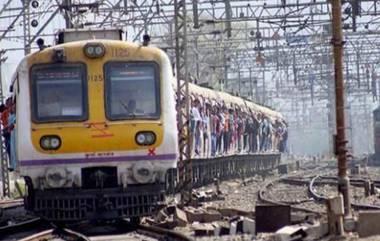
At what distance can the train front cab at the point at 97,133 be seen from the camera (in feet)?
46.0

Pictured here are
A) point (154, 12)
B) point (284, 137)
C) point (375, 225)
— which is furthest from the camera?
point (284, 137)

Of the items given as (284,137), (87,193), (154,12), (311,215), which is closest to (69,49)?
(87,193)

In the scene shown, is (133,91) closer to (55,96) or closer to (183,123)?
(55,96)

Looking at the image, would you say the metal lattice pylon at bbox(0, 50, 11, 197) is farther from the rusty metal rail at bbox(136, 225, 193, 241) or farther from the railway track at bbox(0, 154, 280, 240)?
the rusty metal rail at bbox(136, 225, 193, 241)

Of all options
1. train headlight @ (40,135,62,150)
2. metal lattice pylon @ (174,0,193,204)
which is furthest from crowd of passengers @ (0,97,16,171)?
metal lattice pylon @ (174,0,193,204)

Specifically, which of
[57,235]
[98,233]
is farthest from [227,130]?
[57,235]

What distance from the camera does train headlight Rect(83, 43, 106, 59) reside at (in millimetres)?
14438

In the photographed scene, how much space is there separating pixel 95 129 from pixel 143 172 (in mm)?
876

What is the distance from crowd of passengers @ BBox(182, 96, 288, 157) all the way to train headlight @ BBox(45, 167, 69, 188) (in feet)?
26.1

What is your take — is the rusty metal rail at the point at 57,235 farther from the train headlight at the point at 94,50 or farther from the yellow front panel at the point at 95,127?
the train headlight at the point at 94,50

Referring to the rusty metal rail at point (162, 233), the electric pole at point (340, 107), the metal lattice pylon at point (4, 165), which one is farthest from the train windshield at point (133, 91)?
the metal lattice pylon at point (4, 165)

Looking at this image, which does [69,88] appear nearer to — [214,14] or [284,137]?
[214,14]

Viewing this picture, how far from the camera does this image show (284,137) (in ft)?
165

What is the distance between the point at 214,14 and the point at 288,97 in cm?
4082
